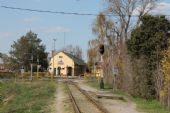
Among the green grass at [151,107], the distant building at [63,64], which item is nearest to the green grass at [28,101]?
the green grass at [151,107]

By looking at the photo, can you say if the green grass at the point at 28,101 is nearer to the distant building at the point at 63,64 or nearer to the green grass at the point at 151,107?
the green grass at the point at 151,107

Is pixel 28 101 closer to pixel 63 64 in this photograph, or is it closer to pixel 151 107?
pixel 151 107

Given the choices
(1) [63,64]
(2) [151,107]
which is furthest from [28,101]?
(1) [63,64]

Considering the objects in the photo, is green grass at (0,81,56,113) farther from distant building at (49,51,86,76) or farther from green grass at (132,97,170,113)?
distant building at (49,51,86,76)

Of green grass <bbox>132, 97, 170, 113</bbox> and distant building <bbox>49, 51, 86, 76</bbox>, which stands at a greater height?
distant building <bbox>49, 51, 86, 76</bbox>

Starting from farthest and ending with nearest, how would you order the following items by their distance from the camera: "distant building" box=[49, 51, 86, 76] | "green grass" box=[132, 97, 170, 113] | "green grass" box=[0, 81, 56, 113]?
"distant building" box=[49, 51, 86, 76] → "green grass" box=[0, 81, 56, 113] → "green grass" box=[132, 97, 170, 113]

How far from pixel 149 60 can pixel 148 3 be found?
137 feet

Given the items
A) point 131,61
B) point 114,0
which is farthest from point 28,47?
point 131,61

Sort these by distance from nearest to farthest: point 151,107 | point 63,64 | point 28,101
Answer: point 151,107 < point 28,101 < point 63,64

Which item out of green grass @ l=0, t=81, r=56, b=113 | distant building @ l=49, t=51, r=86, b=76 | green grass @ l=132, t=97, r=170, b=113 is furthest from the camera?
distant building @ l=49, t=51, r=86, b=76

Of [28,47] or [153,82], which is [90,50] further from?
[153,82]

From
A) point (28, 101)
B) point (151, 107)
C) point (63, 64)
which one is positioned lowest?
point (151, 107)

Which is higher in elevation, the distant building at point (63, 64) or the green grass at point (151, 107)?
the distant building at point (63, 64)

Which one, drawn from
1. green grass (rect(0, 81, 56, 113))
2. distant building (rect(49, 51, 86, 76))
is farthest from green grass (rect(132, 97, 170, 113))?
distant building (rect(49, 51, 86, 76))
